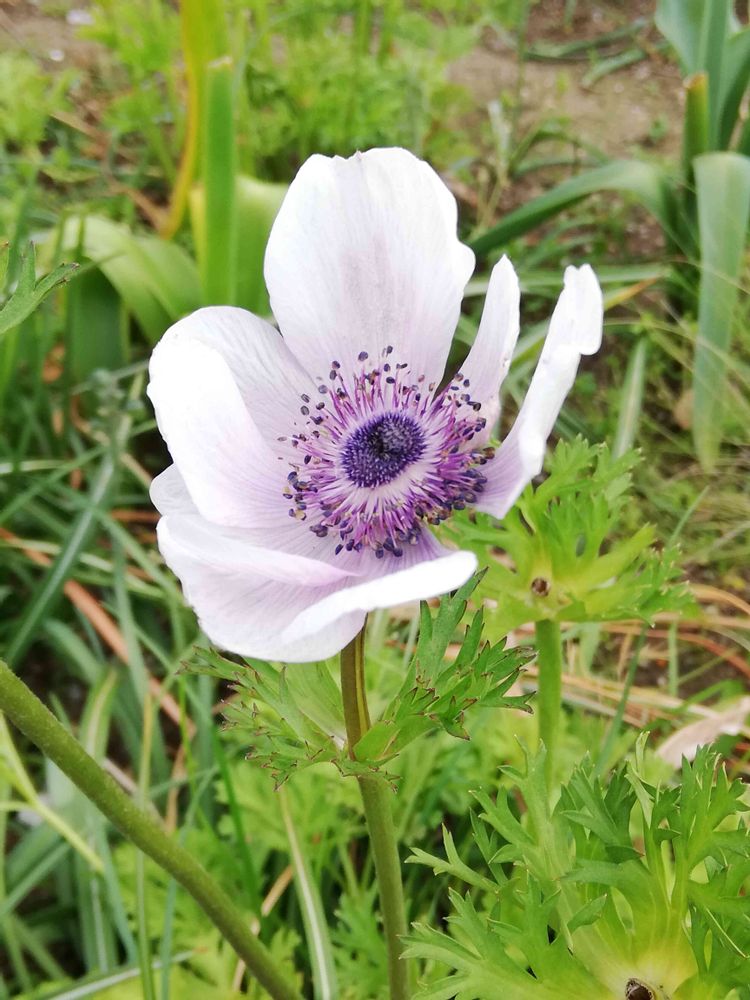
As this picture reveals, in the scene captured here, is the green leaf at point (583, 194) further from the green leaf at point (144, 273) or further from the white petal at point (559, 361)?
the white petal at point (559, 361)

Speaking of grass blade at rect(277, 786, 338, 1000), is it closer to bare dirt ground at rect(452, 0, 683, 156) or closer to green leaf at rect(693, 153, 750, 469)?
green leaf at rect(693, 153, 750, 469)

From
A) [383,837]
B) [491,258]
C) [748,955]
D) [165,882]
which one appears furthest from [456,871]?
[491,258]

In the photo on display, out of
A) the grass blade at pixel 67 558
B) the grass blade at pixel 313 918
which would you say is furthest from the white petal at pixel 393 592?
the grass blade at pixel 67 558

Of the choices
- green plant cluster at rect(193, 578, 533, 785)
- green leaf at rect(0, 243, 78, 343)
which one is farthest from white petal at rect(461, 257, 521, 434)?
green leaf at rect(0, 243, 78, 343)

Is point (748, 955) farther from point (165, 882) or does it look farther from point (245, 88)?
point (245, 88)

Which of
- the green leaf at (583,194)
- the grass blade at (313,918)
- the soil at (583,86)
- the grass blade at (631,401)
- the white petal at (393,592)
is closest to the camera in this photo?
the white petal at (393,592)
